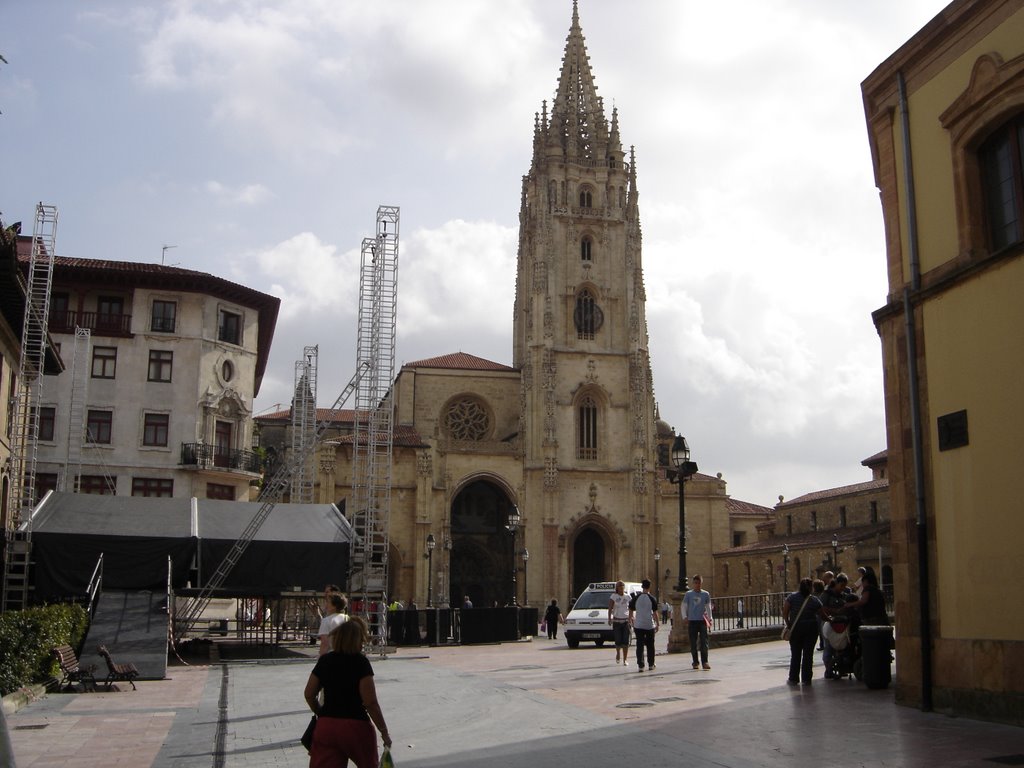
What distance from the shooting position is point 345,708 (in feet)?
21.2

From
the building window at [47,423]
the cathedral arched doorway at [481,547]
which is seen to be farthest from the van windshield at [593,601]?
the cathedral arched doorway at [481,547]

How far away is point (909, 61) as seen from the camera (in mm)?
13672

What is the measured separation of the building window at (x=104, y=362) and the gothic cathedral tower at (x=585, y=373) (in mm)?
26760

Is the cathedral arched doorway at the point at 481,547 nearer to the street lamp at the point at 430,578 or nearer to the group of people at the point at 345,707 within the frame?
the street lamp at the point at 430,578

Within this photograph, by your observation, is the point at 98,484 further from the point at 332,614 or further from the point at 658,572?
the point at 658,572

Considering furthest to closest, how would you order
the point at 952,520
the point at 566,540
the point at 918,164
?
the point at 566,540, the point at 918,164, the point at 952,520

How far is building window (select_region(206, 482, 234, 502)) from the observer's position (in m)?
39.1

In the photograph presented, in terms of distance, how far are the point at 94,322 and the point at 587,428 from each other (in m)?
31.7

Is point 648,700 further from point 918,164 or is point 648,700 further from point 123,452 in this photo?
point 123,452

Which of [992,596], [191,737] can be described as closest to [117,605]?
[191,737]

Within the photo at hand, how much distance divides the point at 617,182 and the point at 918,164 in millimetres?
54533

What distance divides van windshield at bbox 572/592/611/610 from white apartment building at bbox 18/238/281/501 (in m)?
14.5

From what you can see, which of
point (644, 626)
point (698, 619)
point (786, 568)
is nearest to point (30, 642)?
point (644, 626)

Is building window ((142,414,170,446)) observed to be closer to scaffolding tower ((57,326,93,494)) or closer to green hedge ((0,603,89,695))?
scaffolding tower ((57,326,93,494))
